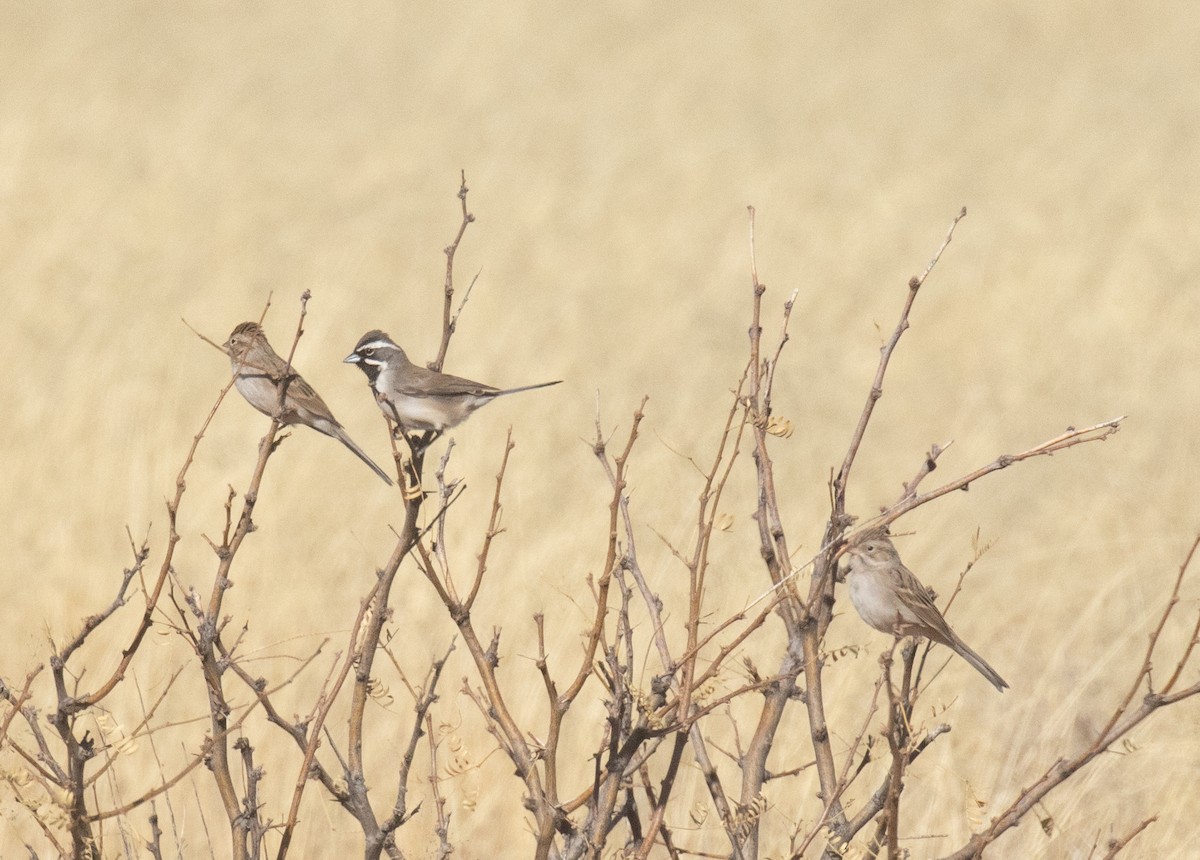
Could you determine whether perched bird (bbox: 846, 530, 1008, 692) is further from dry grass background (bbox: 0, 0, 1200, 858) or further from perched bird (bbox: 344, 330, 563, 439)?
→ perched bird (bbox: 344, 330, 563, 439)

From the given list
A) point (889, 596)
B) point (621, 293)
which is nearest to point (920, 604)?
point (889, 596)

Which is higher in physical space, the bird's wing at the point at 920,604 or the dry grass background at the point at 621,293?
the dry grass background at the point at 621,293

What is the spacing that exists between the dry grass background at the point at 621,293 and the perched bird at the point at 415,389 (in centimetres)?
94

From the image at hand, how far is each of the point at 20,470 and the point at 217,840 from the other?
3.58 metres

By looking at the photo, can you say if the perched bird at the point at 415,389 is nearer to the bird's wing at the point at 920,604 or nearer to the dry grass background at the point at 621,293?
the dry grass background at the point at 621,293

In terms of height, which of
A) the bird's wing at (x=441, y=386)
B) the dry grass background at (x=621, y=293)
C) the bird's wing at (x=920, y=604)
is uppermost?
the dry grass background at (x=621, y=293)

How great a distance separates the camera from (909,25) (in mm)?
22125

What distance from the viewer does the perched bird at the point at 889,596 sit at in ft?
16.1

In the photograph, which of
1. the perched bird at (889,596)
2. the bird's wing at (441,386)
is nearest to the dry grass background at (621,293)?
the perched bird at (889,596)

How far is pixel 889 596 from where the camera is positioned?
5035 millimetres

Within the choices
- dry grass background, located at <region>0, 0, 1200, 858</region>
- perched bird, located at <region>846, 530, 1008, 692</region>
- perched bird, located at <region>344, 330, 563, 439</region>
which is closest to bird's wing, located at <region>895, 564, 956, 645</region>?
perched bird, located at <region>846, 530, 1008, 692</region>

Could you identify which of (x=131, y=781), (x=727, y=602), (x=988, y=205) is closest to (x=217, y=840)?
(x=131, y=781)

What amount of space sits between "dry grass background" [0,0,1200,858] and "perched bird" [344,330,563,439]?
94cm

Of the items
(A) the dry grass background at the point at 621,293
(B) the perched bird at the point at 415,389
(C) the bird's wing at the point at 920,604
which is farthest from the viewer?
(A) the dry grass background at the point at 621,293
